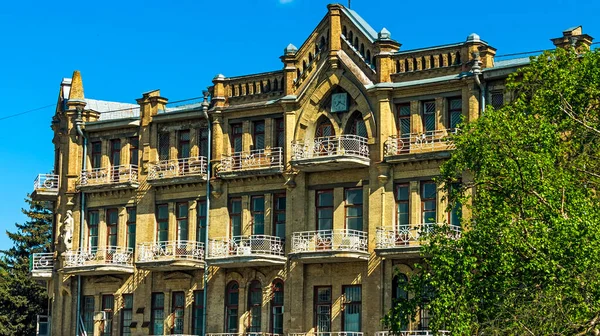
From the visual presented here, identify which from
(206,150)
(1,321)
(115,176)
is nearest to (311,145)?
(206,150)

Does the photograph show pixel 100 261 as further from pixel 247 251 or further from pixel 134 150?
pixel 247 251

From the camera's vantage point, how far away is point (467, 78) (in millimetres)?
54750

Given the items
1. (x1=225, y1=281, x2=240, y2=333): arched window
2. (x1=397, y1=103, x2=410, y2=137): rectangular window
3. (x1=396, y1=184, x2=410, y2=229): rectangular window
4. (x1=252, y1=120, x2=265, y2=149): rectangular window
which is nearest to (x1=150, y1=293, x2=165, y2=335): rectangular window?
(x1=225, y1=281, x2=240, y2=333): arched window

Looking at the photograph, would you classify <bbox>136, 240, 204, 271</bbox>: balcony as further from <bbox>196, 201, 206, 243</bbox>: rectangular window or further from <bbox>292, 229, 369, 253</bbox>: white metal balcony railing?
<bbox>292, 229, 369, 253</bbox>: white metal balcony railing

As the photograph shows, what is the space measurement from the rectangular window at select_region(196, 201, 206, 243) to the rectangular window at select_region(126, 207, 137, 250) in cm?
376

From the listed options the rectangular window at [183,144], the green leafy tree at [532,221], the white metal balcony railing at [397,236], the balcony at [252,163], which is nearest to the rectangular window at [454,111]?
the white metal balcony railing at [397,236]

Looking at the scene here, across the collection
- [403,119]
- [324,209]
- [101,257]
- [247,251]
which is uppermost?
[403,119]

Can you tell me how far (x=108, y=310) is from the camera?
64.8 meters

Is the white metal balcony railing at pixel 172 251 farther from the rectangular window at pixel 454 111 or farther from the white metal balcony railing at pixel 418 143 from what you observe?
the rectangular window at pixel 454 111

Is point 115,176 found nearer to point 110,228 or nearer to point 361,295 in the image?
point 110,228

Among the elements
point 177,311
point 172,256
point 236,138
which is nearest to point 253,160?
point 236,138

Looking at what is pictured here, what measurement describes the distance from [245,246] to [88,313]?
1030 centimetres

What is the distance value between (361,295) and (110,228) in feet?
48.1

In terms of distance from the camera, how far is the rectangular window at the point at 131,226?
64812 millimetres
